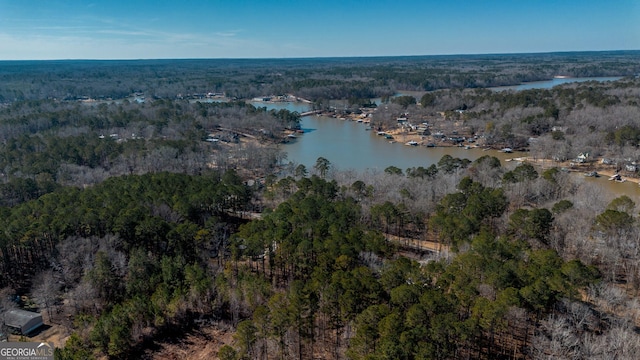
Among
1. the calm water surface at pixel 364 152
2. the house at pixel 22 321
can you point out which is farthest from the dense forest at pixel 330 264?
the calm water surface at pixel 364 152

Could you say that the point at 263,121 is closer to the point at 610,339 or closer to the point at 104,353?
the point at 104,353

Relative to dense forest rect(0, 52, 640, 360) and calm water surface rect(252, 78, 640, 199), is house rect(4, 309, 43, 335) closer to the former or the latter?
dense forest rect(0, 52, 640, 360)

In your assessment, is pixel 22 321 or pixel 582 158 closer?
pixel 22 321

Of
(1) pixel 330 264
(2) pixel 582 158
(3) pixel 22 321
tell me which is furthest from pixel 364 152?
(3) pixel 22 321

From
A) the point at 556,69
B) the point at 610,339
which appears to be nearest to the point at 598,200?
the point at 610,339

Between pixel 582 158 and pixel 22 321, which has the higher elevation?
pixel 582 158

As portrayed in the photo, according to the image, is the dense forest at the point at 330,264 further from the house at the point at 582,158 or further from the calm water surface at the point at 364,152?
the calm water surface at the point at 364,152

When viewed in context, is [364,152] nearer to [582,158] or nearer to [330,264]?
[582,158]

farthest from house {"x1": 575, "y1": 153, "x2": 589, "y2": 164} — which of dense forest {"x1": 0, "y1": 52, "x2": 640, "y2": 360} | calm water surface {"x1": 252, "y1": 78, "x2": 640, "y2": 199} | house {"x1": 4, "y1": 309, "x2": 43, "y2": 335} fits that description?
house {"x1": 4, "y1": 309, "x2": 43, "y2": 335}
